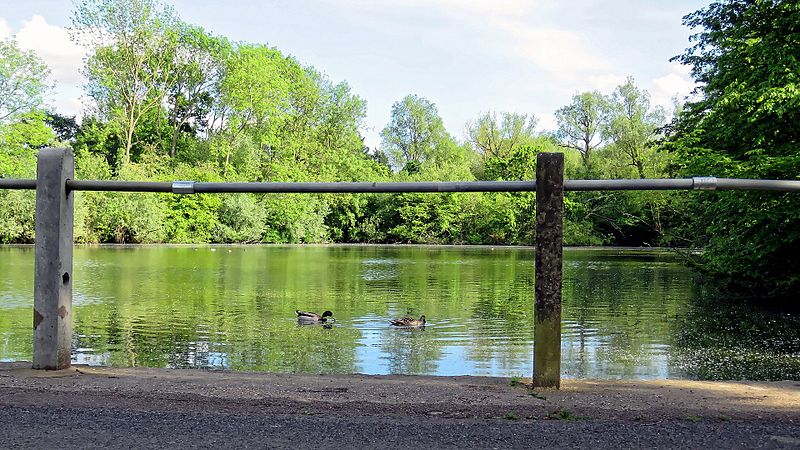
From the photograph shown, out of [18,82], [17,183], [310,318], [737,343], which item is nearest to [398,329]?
[310,318]

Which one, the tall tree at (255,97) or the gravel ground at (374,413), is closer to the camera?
the gravel ground at (374,413)

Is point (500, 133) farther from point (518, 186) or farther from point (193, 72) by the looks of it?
point (518, 186)

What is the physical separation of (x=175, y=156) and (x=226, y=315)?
5229 cm

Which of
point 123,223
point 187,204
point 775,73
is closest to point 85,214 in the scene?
point 123,223

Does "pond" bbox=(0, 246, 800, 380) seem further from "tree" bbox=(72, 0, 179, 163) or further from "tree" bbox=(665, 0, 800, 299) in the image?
"tree" bbox=(72, 0, 179, 163)

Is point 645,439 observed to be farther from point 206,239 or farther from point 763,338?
point 206,239

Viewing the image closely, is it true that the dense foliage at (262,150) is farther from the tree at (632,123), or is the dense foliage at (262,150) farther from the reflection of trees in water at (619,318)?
the reflection of trees in water at (619,318)

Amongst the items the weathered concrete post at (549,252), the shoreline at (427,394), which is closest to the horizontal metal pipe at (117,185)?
the shoreline at (427,394)

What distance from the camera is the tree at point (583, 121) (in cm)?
6875

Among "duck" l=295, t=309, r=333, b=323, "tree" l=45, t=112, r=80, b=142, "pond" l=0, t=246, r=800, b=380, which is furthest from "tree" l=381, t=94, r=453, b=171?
"duck" l=295, t=309, r=333, b=323

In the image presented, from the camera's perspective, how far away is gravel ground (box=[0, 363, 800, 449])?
4156 mm

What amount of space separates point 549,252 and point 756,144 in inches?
550

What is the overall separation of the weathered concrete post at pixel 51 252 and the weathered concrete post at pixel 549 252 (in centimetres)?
349

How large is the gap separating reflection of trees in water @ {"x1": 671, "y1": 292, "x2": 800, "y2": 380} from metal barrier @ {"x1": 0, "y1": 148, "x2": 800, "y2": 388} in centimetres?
560
